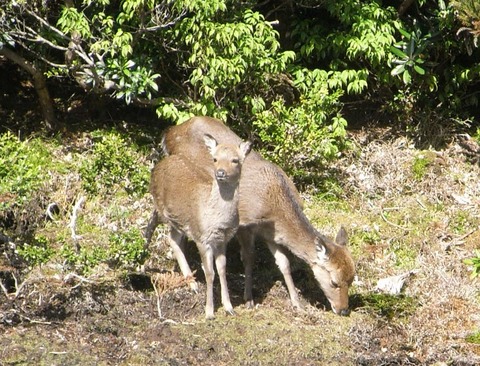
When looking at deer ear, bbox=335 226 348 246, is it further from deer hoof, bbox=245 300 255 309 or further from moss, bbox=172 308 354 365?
deer hoof, bbox=245 300 255 309

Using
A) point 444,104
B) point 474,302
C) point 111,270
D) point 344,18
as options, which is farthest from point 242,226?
point 444,104

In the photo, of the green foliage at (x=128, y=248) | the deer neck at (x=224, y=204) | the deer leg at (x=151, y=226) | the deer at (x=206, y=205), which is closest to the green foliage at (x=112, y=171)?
the deer leg at (x=151, y=226)

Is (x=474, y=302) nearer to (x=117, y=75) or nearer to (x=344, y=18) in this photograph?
(x=344, y=18)

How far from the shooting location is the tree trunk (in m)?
12.9

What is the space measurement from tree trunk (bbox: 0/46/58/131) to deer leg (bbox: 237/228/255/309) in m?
4.04

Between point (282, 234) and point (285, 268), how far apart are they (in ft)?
1.27

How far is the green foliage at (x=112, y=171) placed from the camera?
12.4 meters

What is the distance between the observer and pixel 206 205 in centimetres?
1029

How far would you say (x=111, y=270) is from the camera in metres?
10.8

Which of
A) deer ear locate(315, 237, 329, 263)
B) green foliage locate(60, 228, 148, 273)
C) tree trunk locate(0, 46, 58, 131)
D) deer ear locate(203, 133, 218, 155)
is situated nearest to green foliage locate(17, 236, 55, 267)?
green foliage locate(60, 228, 148, 273)

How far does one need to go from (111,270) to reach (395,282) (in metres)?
3.20

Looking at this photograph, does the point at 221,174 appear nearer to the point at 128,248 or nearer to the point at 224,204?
the point at 224,204

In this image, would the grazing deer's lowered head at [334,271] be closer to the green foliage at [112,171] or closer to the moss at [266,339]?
the moss at [266,339]

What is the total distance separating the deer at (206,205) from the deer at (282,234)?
489 millimetres
